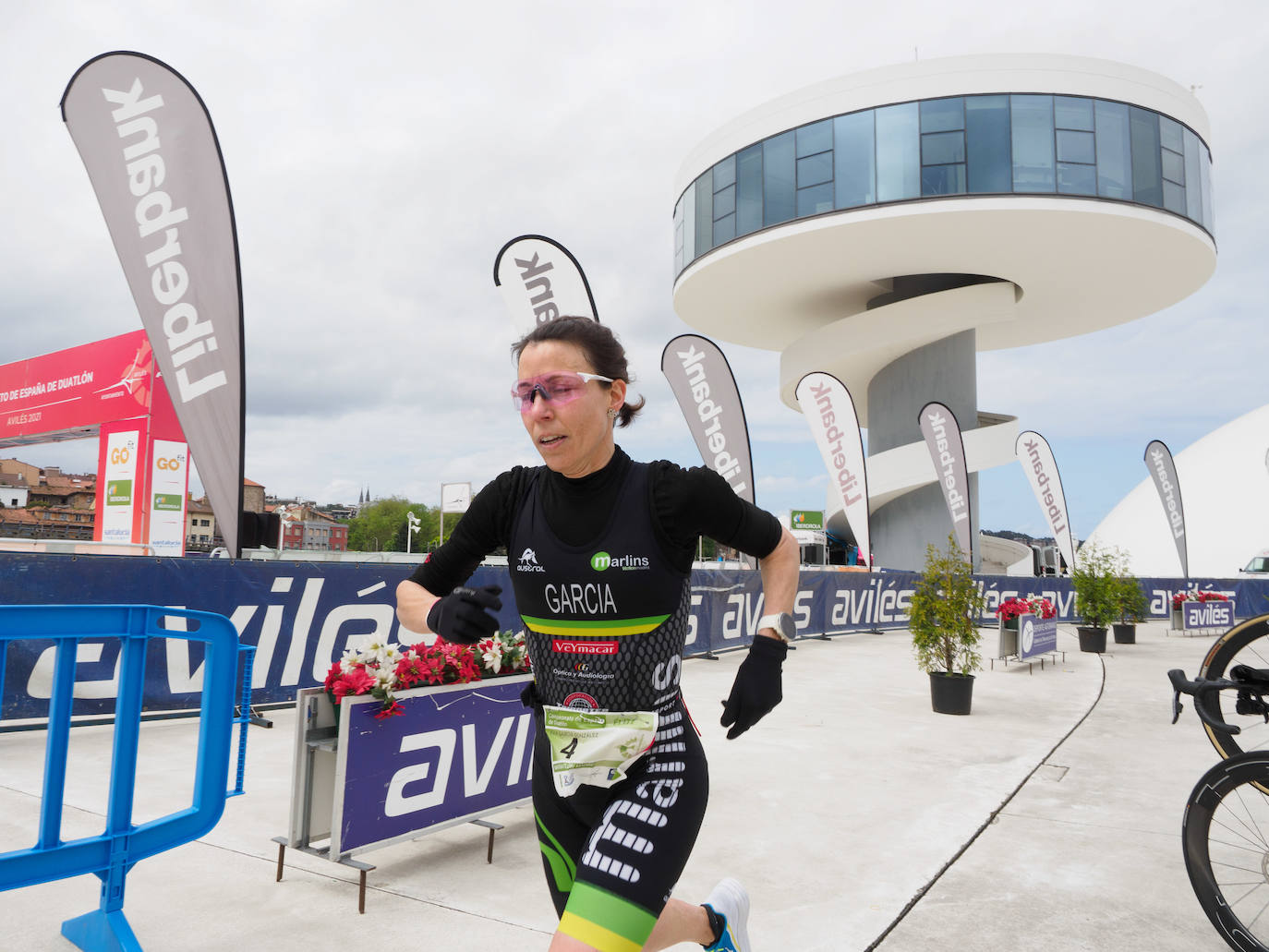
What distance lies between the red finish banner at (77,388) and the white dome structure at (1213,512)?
63.9 m

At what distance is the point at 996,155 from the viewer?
28.5 meters

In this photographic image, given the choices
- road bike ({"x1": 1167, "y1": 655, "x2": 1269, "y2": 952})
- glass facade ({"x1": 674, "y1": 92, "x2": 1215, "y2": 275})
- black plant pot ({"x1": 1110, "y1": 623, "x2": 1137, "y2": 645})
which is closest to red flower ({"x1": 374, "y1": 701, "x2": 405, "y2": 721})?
road bike ({"x1": 1167, "y1": 655, "x2": 1269, "y2": 952})

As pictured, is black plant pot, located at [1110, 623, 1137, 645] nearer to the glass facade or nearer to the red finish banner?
the glass facade

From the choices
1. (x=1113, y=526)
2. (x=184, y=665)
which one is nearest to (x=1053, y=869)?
(x=184, y=665)

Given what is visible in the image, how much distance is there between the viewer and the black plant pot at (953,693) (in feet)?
30.7

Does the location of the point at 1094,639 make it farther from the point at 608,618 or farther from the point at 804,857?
the point at 608,618

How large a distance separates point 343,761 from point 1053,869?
371 cm

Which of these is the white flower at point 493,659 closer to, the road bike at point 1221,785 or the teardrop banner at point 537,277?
the road bike at point 1221,785

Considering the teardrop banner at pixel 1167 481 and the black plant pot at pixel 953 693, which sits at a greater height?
the teardrop banner at pixel 1167 481

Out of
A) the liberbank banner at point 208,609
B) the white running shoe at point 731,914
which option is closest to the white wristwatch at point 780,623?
the white running shoe at point 731,914

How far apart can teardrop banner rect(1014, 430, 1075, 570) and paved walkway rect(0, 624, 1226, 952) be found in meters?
22.9

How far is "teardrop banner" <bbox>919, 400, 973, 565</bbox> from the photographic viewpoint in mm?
25812

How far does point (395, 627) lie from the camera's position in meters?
8.61

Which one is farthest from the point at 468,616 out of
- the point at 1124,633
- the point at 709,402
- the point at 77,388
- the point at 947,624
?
the point at 77,388
